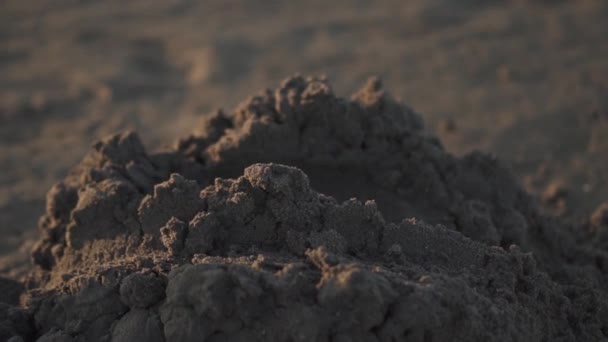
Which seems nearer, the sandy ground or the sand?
the sand

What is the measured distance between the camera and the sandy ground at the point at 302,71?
567 cm

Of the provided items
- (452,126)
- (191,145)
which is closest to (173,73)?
(452,126)

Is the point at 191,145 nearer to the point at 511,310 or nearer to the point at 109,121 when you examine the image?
the point at 511,310

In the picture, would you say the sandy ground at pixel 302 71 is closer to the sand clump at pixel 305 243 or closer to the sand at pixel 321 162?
the sand at pixel 321 162

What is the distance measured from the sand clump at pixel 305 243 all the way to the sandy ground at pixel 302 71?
131 cm

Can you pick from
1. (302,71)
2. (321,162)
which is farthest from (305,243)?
(302,71)

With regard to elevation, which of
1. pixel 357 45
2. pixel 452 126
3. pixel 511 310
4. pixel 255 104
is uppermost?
pixel 357 45

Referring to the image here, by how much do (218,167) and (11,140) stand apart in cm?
366

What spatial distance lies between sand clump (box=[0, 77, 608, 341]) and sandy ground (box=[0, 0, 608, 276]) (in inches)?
51.6

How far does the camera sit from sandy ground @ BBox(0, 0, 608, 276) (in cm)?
567

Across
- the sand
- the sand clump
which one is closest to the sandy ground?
the sand

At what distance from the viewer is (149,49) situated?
8.01m

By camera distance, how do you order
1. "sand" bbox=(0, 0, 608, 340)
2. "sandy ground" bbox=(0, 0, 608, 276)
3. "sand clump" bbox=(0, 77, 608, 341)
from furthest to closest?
"sandy ground" bbox=(0, 0, 608, 276)
"sand" bbox=(0, 0, 608, 340)
"sand clump" bbox=(0, 77, 608, 341)

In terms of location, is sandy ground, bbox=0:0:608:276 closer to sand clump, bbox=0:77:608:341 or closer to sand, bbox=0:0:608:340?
sand, bbox=0:0:608:340
